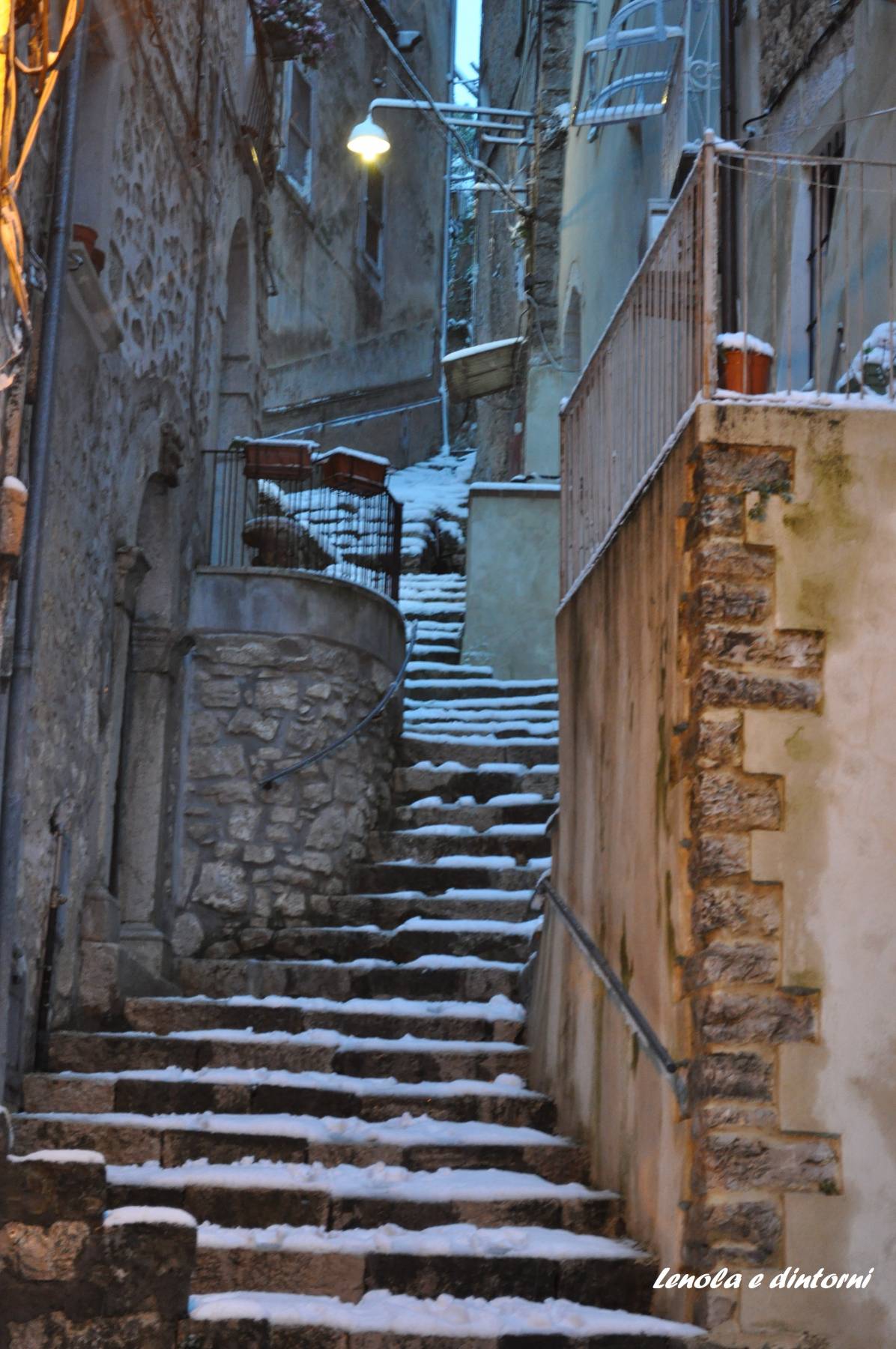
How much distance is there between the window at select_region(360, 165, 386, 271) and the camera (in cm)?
2173

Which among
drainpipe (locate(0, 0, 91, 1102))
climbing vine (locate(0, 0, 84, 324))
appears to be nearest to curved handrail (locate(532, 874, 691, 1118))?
drainpipe (locate(0, 0, 91, 1102))

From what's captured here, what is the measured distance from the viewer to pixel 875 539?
17.0ft

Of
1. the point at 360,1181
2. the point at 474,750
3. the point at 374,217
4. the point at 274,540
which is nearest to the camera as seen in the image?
the point at 360,1181

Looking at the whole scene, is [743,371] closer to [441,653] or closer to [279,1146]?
[279,1146]

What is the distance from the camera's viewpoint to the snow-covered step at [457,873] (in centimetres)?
912

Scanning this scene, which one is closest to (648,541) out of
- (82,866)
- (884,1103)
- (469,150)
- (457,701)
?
(884,1103)

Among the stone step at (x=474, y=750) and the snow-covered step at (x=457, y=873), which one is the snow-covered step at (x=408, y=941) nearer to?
the snow-covered step at (x=457, y=873)

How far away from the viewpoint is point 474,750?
10.5 metres

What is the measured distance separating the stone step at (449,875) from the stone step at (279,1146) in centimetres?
283

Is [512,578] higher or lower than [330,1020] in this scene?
higher

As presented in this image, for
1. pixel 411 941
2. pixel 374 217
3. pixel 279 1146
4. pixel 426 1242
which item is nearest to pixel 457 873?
pixel 411 941

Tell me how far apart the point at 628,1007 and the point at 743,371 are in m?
2.08

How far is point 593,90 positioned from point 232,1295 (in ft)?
36.2

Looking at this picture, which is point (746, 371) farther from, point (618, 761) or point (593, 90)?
point (593, 90)
